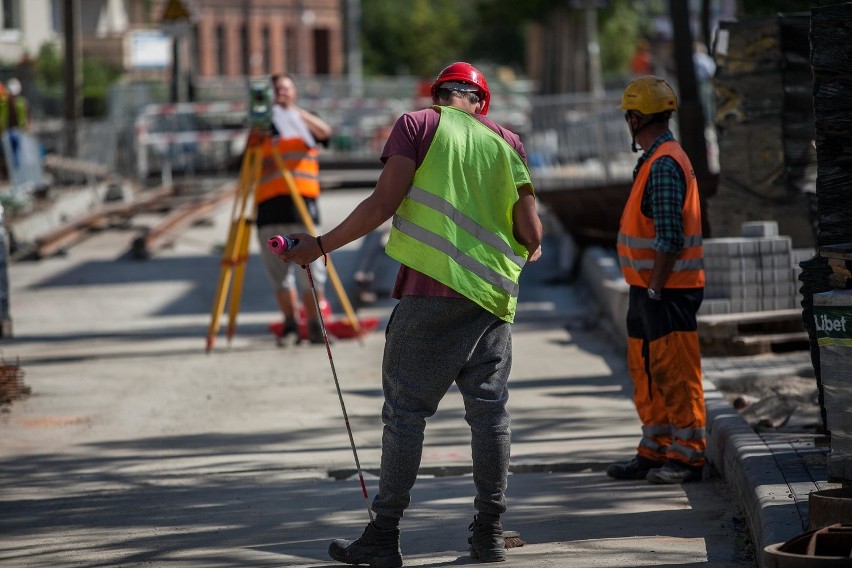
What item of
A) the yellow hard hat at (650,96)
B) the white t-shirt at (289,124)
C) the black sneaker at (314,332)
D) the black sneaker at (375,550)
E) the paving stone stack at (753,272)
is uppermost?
the yellow hard hat at (650,96)

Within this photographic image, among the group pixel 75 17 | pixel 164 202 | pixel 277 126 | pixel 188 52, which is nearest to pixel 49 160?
pixel 164 202

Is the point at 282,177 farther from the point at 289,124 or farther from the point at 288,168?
the point at 289,124

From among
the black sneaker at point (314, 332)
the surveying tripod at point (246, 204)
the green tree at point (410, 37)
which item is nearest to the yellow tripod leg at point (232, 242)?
the surveying tripod at point (246, 204)

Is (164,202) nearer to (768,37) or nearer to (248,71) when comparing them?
(768,37)

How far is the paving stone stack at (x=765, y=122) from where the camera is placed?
1066 centimetres

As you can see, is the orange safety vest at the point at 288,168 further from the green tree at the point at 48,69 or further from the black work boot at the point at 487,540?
the green tree at the point at 48,69

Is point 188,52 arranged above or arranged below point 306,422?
above

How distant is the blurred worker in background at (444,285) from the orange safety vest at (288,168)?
5.85m

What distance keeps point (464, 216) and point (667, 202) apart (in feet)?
5.30

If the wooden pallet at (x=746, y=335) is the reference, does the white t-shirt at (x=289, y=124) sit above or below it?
above

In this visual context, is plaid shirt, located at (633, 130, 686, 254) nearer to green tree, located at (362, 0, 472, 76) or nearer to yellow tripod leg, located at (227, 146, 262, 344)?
yellow tripod leg, located at (227, 146, 262, 344)

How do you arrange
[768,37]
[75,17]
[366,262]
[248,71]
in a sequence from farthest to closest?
[248,71] → [75,17] → [366,262] → [768,37]

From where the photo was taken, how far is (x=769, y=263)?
9.87 metres

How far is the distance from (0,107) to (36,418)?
10.7 metres
